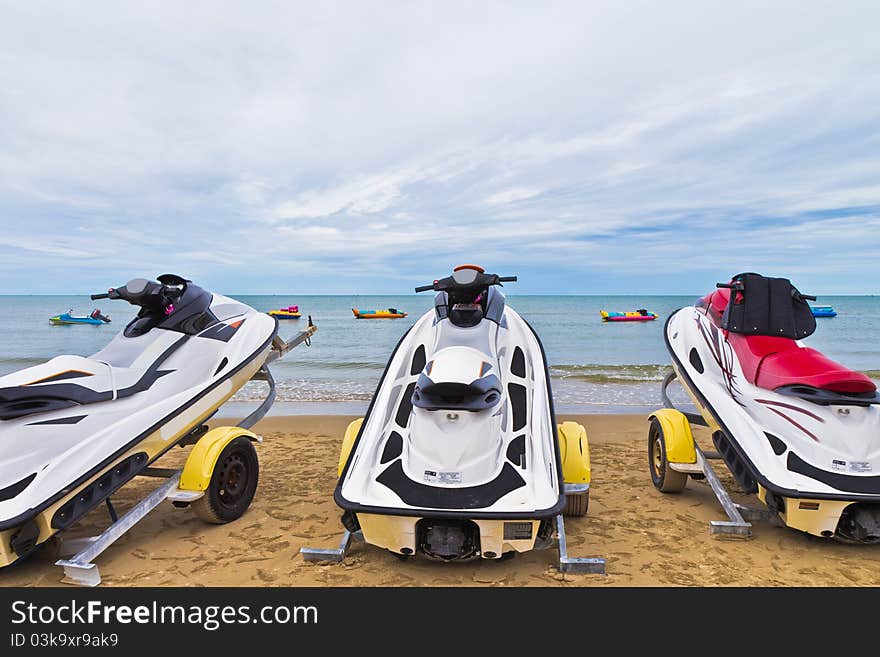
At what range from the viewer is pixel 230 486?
4.77 metres

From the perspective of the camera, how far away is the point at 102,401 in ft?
13.3

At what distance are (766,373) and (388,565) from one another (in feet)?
11.5

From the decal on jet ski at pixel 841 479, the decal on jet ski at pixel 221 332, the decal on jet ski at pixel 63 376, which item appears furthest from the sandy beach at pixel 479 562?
the decal on jet ski at pixel 221 332

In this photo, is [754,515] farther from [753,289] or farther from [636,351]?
[636,351]

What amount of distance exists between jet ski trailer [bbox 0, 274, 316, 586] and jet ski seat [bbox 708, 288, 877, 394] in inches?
181

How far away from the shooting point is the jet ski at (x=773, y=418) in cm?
370

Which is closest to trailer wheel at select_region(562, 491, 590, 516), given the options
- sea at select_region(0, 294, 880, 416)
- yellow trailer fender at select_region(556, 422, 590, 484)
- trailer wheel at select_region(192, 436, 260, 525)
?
yellow trailer fender at select_region(556, 422, 590, 484)

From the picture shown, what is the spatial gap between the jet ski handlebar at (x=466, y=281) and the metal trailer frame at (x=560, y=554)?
1830mm

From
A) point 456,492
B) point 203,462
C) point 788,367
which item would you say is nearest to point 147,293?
point 203,462

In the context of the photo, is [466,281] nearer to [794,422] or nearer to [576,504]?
[576,504]

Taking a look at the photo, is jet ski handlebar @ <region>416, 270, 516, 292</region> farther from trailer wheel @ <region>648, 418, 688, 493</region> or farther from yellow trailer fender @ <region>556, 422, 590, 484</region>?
trailer wheel @ <region>648, 418, 688, 493</region>

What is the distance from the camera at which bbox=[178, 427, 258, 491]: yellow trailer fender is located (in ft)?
14.2

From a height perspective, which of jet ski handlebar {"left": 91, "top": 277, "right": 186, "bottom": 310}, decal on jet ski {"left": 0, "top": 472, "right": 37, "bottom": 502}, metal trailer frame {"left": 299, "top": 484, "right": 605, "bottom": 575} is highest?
jet ski handlebar {"left": 91, "top": 277, "right": 186, "bottom": 310}

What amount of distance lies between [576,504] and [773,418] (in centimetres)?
171
